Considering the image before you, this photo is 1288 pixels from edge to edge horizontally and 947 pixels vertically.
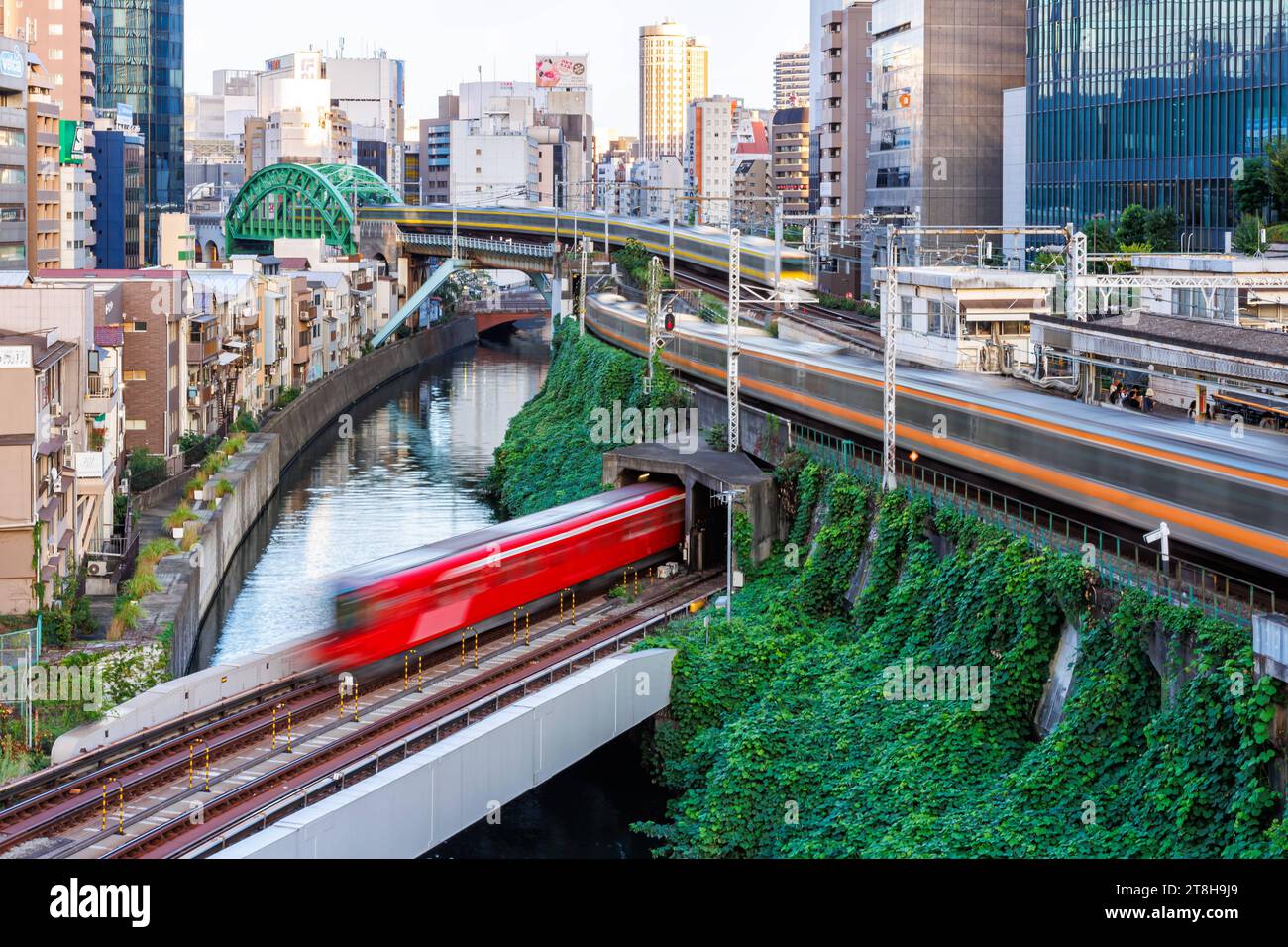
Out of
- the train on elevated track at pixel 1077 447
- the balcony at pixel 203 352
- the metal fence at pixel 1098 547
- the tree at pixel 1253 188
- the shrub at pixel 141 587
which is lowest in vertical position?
the shrub at pixel 141 587

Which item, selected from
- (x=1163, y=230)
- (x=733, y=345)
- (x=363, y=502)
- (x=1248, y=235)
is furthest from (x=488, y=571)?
(x=1163, y=230)

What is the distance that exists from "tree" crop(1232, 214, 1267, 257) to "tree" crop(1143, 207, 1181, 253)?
3569 mm

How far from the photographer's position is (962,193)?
64.0m

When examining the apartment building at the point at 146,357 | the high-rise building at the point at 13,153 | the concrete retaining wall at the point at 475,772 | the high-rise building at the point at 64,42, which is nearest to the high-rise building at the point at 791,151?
the high-rise building at the point at 64,42

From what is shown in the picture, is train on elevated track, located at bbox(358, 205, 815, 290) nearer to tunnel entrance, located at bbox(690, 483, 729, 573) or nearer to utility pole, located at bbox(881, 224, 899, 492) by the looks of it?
tunnel entrance, located at bbox(690, 483, 729, 573)

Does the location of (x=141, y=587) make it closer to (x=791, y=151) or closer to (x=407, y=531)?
(x=407, y=531)

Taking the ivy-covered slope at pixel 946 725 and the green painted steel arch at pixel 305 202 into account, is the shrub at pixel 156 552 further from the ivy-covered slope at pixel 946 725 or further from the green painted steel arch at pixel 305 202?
the green painted steel arch at pixel 305 202

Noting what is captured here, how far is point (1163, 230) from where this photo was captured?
4856cm

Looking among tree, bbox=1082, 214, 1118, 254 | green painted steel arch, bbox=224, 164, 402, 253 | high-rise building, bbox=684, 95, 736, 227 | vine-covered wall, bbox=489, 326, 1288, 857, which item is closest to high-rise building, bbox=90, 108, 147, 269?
green painted steel arch, bbox=224, 164, 402, 253

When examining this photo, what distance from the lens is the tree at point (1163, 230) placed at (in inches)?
1900

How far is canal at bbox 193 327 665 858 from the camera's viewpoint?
21016mm

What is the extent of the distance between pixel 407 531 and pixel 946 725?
24867 millimetres

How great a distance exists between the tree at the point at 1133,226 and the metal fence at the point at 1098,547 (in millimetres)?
24302
